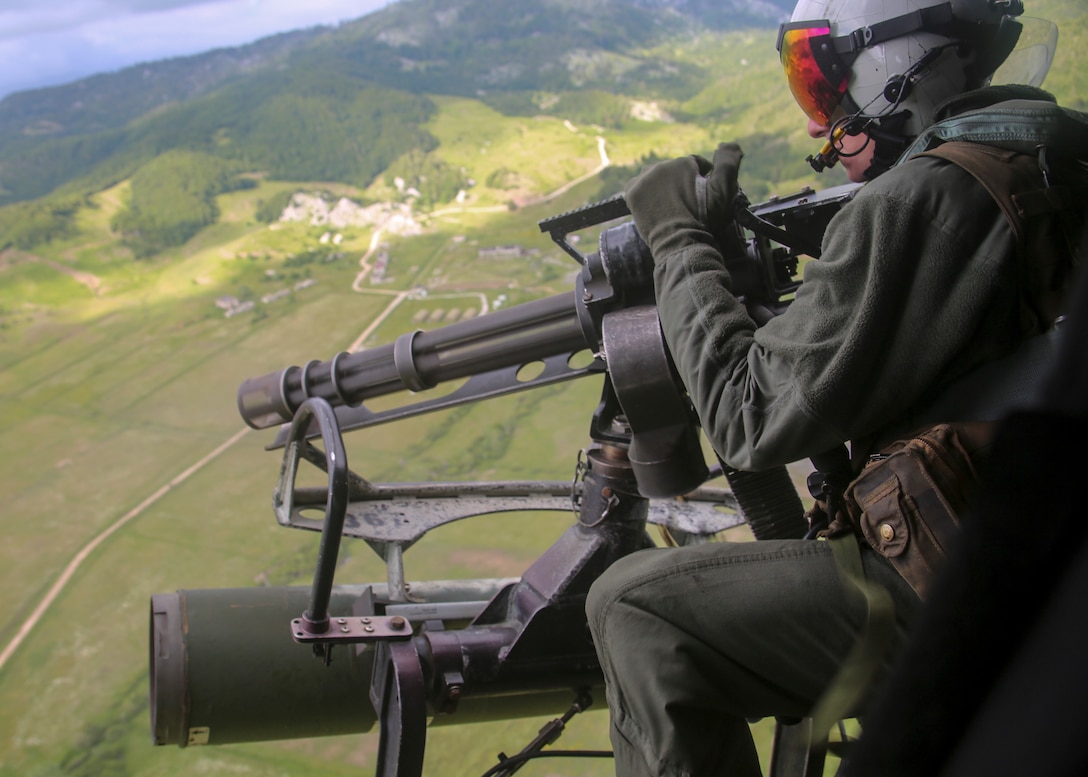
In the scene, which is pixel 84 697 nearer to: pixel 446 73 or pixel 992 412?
pixel 992 412

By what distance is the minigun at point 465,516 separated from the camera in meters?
2.44

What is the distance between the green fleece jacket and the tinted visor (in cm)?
62

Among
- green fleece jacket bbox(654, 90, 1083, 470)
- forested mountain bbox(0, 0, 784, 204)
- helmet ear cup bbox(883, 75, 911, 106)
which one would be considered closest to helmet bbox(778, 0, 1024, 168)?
helmet ear cup bbox(883, 75, 911, 106)

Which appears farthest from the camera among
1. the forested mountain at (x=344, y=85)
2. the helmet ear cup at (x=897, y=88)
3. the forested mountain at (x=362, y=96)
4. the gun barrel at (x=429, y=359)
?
the forested mountain at (x=344, y=85)

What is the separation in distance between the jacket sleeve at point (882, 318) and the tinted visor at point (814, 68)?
638 millimetres

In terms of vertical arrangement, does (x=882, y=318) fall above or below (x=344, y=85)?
below

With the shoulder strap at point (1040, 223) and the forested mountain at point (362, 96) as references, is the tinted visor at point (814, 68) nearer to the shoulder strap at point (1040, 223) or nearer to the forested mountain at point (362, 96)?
the shoulder strap at point (1040, 223)

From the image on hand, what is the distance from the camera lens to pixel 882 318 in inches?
63.0

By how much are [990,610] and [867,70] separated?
5.41ft

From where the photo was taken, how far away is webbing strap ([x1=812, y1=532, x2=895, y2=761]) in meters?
1.68

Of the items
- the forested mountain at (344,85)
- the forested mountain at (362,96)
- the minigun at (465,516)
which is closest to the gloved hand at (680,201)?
the minigun at (465,516)

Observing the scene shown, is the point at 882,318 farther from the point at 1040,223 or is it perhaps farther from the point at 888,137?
the point at 888,137

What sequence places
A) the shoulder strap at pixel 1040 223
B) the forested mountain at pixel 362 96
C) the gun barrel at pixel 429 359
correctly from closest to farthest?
the shoulder strap at pixel 1040 223
the gun barrel at pixel 429 359
the forested mountain at pixel 362 96

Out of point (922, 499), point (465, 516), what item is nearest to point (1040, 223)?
point (922, 499)
